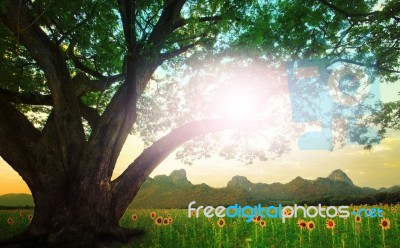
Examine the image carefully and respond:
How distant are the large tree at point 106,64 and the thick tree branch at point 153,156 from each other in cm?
3

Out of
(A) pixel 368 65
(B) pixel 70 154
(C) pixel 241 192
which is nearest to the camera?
(B) pixel 70 154

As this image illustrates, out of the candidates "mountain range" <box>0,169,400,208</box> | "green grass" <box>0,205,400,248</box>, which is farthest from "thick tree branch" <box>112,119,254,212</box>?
"mountain range" <box>0,169,400,208</box>

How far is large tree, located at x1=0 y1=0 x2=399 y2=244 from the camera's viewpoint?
30.5 ft

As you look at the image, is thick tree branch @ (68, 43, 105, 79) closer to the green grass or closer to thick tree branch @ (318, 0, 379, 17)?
the green grass

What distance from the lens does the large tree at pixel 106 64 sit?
30.5ft

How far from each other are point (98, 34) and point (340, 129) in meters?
10.3

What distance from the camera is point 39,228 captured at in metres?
9.32

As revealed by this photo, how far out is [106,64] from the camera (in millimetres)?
13477

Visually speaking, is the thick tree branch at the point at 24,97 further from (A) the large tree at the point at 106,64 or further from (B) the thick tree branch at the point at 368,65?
(B) the thick tree branch at the point at 368,65

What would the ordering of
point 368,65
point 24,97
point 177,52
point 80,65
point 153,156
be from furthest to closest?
1. point 80,65
2. point 368,65
3. point 177,52
4. point 24,97
5. point 153,156

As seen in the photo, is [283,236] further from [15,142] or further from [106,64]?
[106,64]

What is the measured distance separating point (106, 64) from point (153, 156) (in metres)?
4.71

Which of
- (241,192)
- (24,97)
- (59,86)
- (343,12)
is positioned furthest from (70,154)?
(241,192)

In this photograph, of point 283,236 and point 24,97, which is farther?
point 24,97
